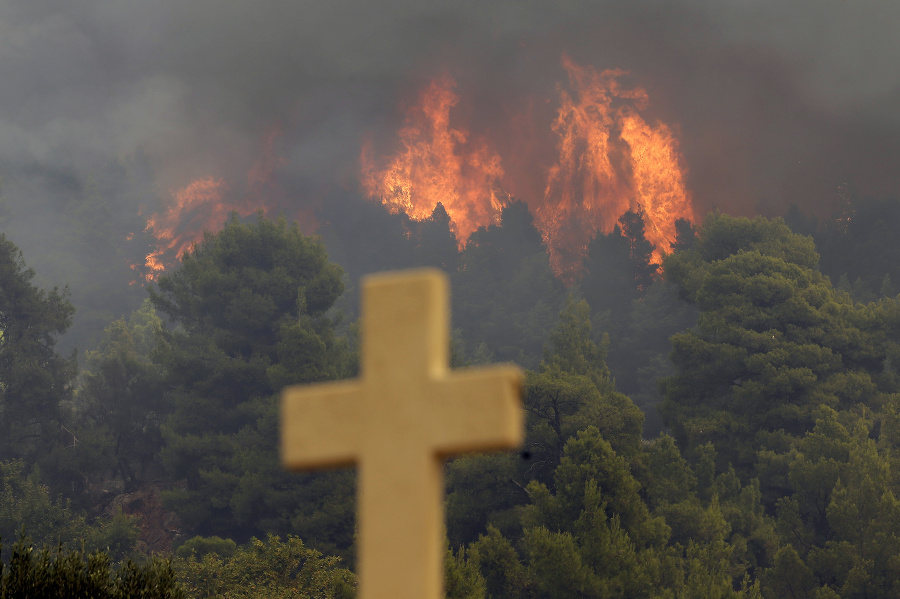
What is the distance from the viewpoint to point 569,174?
99.7 meters

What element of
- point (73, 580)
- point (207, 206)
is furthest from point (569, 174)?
point (73, 580)

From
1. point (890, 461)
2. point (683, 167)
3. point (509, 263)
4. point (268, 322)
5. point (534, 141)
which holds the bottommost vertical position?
point (890, 461)

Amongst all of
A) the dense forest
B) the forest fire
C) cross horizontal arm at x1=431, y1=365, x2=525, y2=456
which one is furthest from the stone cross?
the forest fire

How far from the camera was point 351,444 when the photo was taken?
2.60m

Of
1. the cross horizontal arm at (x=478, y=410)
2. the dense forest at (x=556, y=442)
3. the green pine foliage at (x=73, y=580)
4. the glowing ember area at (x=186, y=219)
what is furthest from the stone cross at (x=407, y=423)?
the glowing ember area at (x=186, y=219)

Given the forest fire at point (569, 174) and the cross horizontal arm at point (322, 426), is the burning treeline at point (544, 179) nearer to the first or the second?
the forest fire at point (569, 174)

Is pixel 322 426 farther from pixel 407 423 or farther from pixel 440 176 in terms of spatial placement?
pixel 440 176

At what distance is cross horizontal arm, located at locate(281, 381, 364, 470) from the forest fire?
248 feet

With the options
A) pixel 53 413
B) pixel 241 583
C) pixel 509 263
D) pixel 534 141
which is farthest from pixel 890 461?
pixel 534 141

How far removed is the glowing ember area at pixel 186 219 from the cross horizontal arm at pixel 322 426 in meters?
113

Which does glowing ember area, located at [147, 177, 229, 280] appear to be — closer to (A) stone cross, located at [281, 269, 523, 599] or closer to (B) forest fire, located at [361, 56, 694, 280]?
(B) forest fire, located at [361, 56, 694, 280]

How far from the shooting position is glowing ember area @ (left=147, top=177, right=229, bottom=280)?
11494 centimetres

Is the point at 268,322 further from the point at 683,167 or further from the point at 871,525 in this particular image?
the point at 683,167

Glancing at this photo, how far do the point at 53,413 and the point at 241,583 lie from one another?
25353mm
